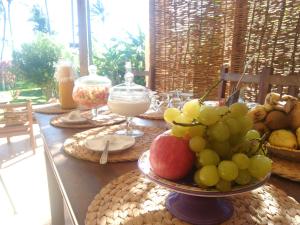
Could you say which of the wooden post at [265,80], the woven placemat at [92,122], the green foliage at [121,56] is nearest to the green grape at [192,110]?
the woven placemat at [92,122]

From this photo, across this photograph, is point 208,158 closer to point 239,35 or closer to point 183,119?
point 183,119

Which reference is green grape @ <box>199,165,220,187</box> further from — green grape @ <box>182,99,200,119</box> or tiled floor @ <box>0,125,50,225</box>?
tiled floor @ <box>0,125,50,225</box>

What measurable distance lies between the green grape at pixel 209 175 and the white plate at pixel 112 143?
0.39 meters

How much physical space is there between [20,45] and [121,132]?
443 centimetres

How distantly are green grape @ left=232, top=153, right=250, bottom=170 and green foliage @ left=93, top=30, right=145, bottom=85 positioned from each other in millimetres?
5618

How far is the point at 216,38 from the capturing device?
7.63ft

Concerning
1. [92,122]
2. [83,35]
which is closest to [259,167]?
[92,122]

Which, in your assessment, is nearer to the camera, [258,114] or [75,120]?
[258,114]

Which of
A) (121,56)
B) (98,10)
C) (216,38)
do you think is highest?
(98,10)

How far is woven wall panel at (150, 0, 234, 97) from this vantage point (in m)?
2.28

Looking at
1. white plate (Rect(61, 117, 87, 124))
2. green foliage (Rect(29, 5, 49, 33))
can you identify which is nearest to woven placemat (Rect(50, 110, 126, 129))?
white plate (Rect(61, 117, 87, 124))

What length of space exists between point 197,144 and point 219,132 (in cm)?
3

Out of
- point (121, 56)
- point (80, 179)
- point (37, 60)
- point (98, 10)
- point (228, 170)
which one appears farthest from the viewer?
point (98, 10)

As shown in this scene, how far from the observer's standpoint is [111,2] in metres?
7.01
